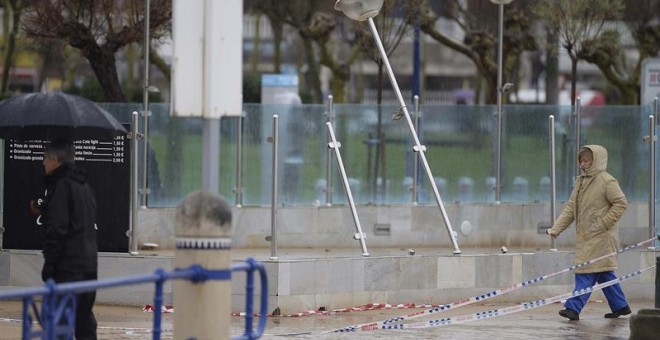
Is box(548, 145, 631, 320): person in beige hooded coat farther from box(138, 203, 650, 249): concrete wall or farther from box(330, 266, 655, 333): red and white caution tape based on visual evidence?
box(138, 203, 650, 249): concrete wall

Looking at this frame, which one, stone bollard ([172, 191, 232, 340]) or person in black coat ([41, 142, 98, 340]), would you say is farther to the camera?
A: person in black coat ([41, 142, 98, 340])

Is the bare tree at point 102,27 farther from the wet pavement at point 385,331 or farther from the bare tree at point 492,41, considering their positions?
the wet pavement at point 385,331

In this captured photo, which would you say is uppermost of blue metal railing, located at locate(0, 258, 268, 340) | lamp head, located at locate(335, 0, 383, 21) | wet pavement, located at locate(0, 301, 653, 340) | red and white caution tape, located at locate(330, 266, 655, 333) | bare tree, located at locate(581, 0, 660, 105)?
bare tree, located at locate(581, 0, 660, 105)

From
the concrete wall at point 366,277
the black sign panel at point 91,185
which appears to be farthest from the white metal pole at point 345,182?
the black sign panel at point 91,185

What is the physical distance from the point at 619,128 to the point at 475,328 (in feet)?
20.3

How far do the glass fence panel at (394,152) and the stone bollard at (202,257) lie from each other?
309 inches

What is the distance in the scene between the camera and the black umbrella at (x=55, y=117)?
10906 mm

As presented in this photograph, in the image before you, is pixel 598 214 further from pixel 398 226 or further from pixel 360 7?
pixel 398 226

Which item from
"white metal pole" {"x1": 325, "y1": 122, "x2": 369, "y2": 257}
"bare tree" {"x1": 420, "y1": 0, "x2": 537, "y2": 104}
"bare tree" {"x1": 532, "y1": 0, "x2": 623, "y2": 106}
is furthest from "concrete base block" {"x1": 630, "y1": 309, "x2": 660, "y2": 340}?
"bare tree" {"x1": 420, "y1": 0, "x2": 537, "y2": 104}

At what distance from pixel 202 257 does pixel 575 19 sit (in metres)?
14.6

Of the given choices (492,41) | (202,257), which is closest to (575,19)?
(492,41)

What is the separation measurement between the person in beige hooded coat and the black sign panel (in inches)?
166

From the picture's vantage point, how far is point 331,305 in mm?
14352

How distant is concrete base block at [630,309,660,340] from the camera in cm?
1152
